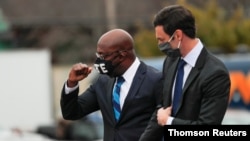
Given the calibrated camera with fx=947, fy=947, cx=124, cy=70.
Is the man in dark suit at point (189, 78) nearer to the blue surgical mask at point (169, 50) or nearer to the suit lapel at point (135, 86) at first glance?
the blue surgical mask at point (169, 50)

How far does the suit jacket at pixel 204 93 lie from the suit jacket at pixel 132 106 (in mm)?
297

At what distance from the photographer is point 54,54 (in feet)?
138

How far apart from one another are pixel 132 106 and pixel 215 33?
20.6 metres

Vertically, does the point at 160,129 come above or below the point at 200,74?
below

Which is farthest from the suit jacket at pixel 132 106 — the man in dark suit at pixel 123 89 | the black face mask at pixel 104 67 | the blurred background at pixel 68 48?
the blurred background at pixel 68 48

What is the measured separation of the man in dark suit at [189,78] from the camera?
5.52 meters

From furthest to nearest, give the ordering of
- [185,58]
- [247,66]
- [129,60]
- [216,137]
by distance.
Answer: [247,66]
[129,60]
[185,58]
[216,137]

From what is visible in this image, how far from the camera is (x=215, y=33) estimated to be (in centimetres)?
2648

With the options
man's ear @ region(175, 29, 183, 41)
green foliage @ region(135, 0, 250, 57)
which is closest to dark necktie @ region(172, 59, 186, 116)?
man's ear @ region(175, 29, 183, 41)

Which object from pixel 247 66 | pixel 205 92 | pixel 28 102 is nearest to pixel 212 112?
pixel 205 92

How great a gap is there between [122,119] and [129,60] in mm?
387

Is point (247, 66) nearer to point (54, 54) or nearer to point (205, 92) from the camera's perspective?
point (205, 92)

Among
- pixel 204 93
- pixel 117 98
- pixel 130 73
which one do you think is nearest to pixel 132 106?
pixel 117 98

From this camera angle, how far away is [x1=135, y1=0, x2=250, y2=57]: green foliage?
26.1m
